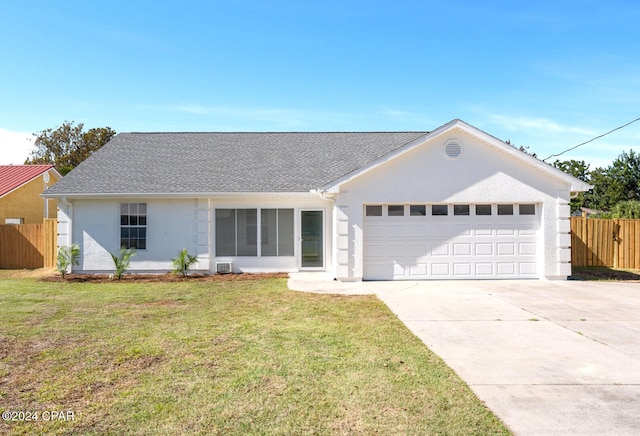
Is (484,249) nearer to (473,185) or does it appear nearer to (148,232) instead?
(473,185)

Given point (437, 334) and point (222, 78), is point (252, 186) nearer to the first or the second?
point (222, 78)

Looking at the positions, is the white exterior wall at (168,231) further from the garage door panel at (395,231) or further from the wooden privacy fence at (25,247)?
the wooden privacy fence at (25,247)

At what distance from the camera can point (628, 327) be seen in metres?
7.46

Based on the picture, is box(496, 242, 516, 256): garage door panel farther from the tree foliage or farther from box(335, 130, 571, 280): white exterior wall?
the tree foliage

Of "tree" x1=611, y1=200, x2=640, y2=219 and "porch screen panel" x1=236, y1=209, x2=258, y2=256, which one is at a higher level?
"tree" x1=611, y1=200, x2=640, y2=219

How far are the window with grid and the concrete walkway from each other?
630 cm

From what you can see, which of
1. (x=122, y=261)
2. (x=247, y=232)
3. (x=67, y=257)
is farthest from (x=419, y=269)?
(x=67, y=257)

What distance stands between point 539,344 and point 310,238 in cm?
926

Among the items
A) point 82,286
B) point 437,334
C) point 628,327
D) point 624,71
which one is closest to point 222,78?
point 82,286

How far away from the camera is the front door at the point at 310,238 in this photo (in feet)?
48.7

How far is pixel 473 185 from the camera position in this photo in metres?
13.1

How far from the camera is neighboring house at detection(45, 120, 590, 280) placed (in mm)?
13031

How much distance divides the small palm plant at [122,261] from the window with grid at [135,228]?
25cm

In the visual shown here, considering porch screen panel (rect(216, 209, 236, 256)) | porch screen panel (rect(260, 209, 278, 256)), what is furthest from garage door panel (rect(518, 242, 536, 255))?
porch screen panel (rect(216, 209, 236, 256))
